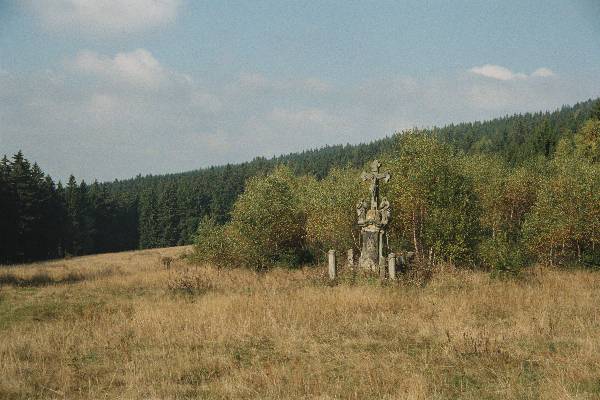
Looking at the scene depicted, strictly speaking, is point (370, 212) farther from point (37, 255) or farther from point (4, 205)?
point (37, 255)

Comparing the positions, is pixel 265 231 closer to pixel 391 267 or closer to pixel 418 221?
pixel 418 221

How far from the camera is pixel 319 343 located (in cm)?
1037

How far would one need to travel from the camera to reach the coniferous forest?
1018 inches

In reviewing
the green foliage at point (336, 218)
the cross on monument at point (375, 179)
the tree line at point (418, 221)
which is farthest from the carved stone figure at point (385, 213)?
the green foliage at point (336, 218)

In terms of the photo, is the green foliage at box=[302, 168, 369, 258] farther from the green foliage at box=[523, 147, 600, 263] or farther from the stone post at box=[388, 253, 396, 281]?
the green foliage at box=[523, 147, 600, 263]

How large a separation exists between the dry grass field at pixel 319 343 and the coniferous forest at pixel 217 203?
21.2ft

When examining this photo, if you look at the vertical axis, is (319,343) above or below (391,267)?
below

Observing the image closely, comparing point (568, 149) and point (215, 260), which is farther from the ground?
point (568, 149)

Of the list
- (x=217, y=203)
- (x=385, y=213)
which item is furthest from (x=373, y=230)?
(x=217, y=203)

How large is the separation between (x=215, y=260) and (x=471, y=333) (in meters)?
22.6

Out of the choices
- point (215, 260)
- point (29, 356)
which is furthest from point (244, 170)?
point (29, 356)

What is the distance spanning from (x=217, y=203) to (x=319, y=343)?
9887 cm

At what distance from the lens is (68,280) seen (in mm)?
25484

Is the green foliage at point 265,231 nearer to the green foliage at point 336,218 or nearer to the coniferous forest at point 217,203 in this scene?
the green foliage at point 336,218
